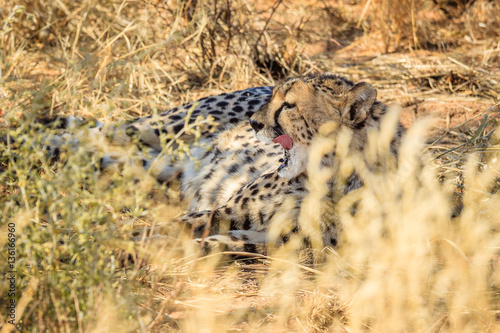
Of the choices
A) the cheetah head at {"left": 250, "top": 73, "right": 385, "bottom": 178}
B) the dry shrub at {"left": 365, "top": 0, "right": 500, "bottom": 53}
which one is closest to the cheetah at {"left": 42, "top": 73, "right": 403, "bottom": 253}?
the cheetah head at {"left": 250, "top": 73, "right": 385, "bottom": 178}

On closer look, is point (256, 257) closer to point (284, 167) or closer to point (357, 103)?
point (284, 167)

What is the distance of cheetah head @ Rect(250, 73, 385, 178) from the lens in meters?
2.44

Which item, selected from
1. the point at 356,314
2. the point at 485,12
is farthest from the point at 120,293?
the point at 485,12

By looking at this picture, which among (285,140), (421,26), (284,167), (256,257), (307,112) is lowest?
(421,26)

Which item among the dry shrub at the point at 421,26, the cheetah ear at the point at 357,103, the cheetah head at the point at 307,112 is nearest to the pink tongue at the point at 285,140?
the cheetah head at the point at 307,112

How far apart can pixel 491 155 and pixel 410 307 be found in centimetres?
145

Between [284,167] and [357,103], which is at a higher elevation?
[357,103]

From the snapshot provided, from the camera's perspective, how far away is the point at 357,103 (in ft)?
7.98

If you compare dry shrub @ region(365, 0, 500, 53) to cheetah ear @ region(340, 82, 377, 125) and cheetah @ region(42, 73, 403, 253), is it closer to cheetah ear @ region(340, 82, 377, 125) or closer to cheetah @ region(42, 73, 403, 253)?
cheetah @ region(42, 73, 403, 253)

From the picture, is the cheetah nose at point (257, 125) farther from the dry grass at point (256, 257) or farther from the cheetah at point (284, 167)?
the dry grass at point (256, 257)

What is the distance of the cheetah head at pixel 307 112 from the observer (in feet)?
8.00

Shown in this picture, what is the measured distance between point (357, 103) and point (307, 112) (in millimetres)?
207

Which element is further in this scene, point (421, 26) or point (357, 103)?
point (421, 26)

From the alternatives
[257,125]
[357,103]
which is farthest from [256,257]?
[357,103]
